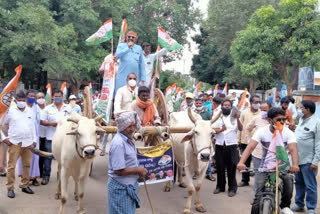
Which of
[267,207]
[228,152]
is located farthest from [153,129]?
[228,152]

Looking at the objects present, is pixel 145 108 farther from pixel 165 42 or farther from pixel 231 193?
pixel 231 193

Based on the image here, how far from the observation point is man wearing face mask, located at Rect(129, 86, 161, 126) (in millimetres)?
5480

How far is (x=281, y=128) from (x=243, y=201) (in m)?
2.74

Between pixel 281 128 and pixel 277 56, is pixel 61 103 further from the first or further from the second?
pixel 277 56

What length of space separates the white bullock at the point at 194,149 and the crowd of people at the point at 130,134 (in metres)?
0.30

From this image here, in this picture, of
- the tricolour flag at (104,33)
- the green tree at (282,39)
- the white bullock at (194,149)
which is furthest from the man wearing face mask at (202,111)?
the green tree at (282,39)

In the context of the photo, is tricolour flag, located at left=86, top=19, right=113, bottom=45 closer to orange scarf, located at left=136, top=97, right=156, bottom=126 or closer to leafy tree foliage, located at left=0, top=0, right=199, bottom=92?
orange scarf, located at left=136, top=97, right=156, bottom=126

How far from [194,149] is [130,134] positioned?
7.24 ft

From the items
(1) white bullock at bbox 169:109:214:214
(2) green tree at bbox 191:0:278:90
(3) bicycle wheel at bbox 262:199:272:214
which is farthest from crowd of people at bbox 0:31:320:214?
(2) green tree at bbox 191:0:278:90

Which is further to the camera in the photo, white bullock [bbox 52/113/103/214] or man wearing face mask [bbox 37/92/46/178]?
man wearing face mask [bbox 37/92/46/178]

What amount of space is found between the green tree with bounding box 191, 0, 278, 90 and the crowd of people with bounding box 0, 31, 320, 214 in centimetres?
1885

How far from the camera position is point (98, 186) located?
727 cm

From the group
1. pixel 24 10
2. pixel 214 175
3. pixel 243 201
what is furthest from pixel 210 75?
pixel 243 201

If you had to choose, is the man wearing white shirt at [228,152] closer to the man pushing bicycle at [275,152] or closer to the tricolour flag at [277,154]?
the man pushing bicycle at [275,152]
